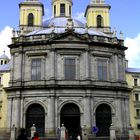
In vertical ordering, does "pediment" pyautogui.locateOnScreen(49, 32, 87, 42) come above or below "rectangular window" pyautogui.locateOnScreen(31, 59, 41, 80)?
above

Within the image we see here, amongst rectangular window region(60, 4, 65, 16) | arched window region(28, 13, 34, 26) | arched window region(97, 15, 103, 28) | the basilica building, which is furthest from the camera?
rectangular window region(60, 4, 65, 16)

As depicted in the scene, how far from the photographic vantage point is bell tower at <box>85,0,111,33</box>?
6280 centimetres

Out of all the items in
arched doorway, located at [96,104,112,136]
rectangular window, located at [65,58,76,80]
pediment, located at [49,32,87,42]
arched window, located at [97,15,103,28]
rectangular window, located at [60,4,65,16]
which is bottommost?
arched doorway, located at [96,104,112,136]

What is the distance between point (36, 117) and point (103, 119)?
9.95 m

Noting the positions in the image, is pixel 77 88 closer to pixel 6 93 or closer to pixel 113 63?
pixel 113 63

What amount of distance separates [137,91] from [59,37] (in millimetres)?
15799

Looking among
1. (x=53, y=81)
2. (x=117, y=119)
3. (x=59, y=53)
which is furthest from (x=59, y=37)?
(x=117, y=119)

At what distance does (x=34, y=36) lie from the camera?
4947cm

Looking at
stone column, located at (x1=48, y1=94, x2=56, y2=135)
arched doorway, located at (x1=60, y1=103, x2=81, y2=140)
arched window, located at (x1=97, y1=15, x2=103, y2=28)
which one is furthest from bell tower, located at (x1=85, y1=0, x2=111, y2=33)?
stone column, located at (x1=48, y1=94, x2=56, y2=135)

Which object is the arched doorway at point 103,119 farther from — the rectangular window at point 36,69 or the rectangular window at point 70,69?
the rectangular window at point 36,69

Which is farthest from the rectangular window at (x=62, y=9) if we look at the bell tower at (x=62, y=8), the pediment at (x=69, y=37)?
the pediment at (x=69, y=37)

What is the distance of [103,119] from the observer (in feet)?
155

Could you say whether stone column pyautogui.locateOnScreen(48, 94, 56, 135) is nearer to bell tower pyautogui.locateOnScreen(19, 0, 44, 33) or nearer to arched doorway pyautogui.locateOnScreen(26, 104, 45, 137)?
arched doorway pyautogui.locateOnScreen(26, 104, 45, 137)

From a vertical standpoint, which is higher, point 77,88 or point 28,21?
point 28,21
